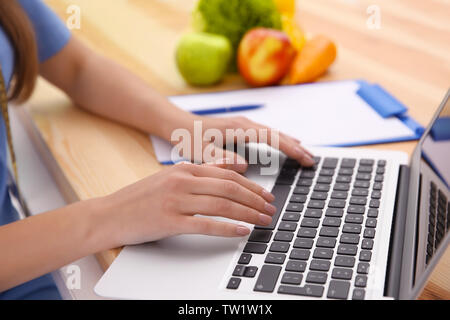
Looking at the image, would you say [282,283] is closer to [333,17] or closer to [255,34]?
[255,34]

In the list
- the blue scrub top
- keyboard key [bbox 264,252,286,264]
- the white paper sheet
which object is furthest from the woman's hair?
keyboard key [bbox 264,252,286,264]

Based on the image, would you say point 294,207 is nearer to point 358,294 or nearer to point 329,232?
point 329,232

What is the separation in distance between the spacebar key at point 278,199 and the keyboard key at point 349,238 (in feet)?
0.26

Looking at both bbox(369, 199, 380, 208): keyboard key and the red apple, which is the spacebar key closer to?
bbox(369, 199, 380, 208): keyboard key

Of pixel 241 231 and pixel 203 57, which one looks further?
pixel 203 57

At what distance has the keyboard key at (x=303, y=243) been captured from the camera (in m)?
0.61

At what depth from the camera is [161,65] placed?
1196 mm

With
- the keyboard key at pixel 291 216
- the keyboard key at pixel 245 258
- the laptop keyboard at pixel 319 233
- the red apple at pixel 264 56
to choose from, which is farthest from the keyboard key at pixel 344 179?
the red apple at pixel 264 56

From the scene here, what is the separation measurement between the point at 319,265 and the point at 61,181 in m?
0.45

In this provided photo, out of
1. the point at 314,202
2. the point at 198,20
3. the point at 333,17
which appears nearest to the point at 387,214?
the point at 314,202

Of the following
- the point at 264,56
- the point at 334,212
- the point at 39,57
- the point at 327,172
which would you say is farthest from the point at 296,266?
the point at 39,57

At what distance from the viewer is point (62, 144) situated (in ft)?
2.95

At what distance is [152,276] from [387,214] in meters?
0.28

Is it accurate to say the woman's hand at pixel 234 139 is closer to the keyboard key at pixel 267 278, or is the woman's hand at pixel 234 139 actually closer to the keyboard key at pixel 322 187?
the keyboard key at pixel 322 187
